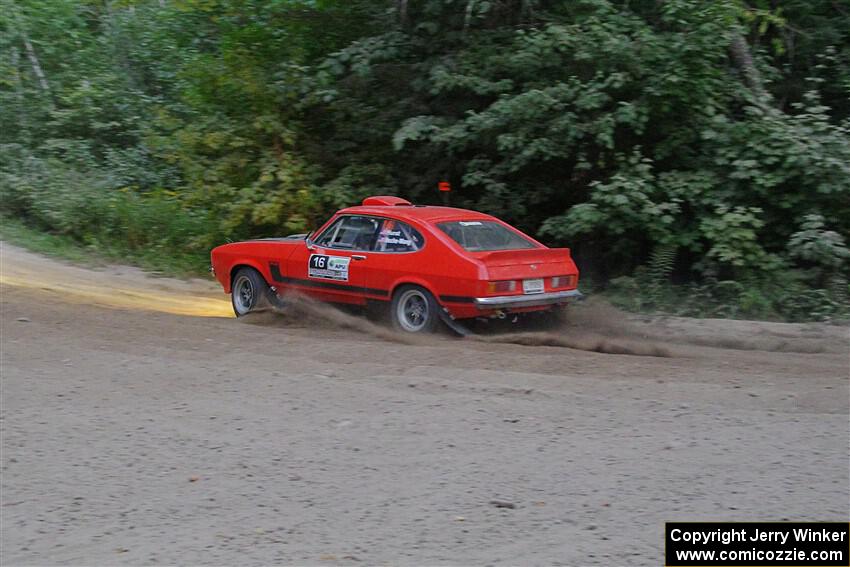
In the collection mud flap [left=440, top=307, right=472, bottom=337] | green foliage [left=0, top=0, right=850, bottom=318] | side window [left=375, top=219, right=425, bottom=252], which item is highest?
green foliage [left=0, top=0, right=850, bottom=318]

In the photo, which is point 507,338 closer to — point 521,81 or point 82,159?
point 521,81

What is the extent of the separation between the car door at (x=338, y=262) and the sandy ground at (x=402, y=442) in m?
1.01

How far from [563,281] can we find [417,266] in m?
1.58

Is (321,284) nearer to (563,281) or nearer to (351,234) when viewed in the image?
(351,234)

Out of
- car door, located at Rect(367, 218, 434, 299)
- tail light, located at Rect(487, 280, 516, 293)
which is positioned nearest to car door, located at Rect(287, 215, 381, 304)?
car door, located at Rect(367, 218, 434, 299)

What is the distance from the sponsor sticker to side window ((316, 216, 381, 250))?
0.49ft

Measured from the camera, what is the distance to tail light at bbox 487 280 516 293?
31.9 ft

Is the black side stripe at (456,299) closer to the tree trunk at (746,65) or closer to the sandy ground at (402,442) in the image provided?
the sandy ground at (402,442)

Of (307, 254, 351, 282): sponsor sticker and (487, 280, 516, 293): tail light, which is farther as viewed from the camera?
(307, 254, 351, 282): sponsor sticker

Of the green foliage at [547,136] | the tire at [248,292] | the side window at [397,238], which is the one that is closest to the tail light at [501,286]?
the side window at [397,238]

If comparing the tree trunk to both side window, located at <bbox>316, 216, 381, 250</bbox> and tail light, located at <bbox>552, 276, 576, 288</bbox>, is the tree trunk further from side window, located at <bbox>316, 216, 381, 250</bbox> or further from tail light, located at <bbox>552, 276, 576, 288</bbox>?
side window, located at <bbox>316, 216, 381, 250</bbox>

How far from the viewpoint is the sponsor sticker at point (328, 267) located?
10914 millimetres

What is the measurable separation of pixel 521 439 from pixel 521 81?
8.13m

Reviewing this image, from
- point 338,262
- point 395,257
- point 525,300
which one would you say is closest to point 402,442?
point 525,300
